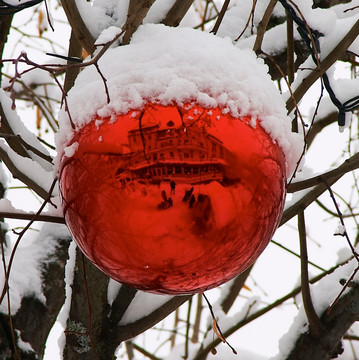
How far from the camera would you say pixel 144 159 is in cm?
79

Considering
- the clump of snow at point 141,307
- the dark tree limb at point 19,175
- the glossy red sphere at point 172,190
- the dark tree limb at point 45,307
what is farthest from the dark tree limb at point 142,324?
the glossy red sphere at point 172,190

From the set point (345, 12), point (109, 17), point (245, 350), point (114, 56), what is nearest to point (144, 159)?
point (114, 56)

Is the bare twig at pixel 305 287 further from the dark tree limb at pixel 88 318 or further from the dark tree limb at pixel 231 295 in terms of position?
the dark tree limb at pixel 231 295

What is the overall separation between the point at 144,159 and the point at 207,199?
12 cm

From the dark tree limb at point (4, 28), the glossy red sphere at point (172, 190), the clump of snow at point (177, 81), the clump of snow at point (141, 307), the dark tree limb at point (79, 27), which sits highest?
the dark tree limb at point (4, 28)

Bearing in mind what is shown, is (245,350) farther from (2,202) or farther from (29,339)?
(2,202)

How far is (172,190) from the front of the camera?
782 mm

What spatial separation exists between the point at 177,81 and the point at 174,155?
13 centimetres

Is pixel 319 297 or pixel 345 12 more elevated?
pixel 345 12

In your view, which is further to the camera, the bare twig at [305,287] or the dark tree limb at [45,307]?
the dark tree limb at [45,307]

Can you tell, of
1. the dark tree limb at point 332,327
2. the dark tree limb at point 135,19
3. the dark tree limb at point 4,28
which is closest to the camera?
the dark tree limb at point 135,19

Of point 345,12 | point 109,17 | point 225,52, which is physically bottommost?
point 225,52

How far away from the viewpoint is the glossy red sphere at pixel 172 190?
787mm

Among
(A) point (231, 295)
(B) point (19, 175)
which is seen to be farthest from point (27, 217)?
(A) point (231, 295)
